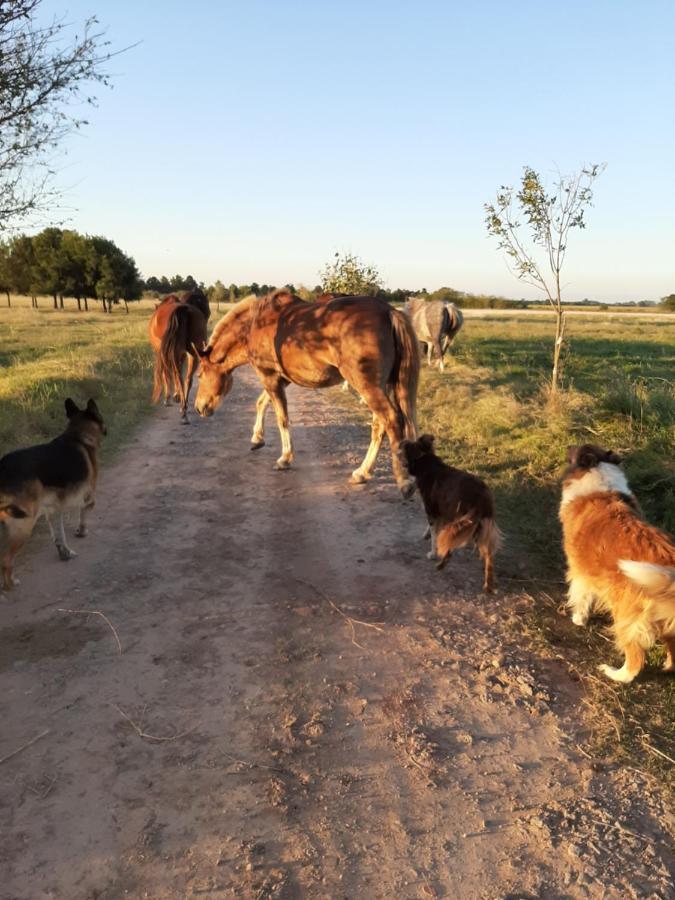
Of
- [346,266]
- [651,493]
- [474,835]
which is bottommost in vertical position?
[474,835]

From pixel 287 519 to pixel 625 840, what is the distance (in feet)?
15.0

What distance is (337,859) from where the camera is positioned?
258 cm

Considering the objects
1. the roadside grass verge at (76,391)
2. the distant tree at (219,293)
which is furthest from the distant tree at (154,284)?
the roadside grass verge at (76,391)

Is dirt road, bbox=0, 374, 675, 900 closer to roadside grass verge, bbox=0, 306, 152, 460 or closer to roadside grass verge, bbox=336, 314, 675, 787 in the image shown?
roadside grass verge, bbox=336, 314, 675, 787

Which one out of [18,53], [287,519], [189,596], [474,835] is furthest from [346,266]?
[474,835]

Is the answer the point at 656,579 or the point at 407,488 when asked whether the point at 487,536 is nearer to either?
→ the point at 656,579

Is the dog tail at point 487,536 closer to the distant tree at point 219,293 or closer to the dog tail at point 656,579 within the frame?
the dog tail at point 656,579

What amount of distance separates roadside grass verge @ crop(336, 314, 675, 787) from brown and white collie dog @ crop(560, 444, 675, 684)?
0.24 m

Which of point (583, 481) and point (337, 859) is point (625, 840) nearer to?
point (337, 859)

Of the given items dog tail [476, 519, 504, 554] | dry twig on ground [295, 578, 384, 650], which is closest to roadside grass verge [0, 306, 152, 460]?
dry twig on ground [295, 578, 384, 650]

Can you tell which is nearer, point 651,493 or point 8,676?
point 8,676

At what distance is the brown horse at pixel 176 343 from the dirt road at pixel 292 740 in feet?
20.8

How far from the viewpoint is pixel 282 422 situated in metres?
8.80

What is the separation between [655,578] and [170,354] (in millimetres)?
10242
